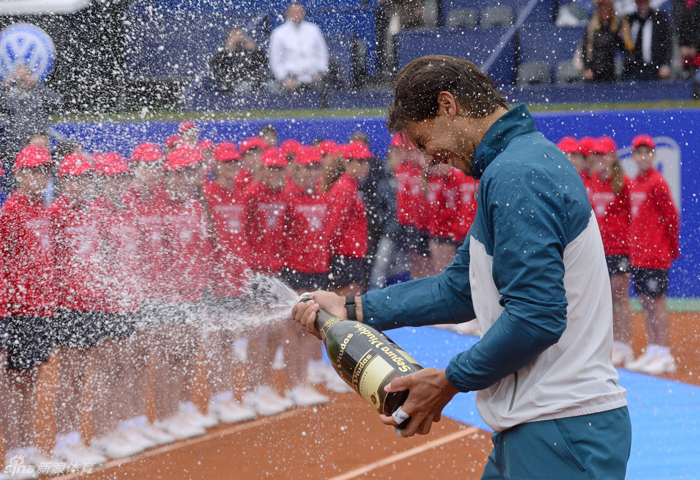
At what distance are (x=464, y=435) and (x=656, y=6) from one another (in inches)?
311

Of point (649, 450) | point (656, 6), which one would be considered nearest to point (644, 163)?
point (649, 450)

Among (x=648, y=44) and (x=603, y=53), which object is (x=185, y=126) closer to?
(x=603, y=53)

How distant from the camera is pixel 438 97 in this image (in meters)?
2.12

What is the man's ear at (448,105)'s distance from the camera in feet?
6.93

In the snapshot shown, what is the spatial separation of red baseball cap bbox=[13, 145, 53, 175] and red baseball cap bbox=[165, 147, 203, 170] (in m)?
0.94

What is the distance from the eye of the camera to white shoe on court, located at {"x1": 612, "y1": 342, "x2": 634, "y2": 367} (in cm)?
680

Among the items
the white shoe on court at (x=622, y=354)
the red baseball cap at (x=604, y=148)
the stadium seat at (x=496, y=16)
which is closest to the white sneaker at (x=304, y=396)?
the white shoe on court at (x=622, y=354)

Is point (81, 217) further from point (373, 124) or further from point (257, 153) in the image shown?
point (373, 124)

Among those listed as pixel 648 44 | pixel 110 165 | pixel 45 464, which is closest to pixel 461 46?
pixel 648 44

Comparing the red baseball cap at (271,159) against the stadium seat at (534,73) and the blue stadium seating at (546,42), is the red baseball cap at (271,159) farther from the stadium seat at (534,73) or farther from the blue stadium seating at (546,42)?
the blue stadium seating at (546,42)

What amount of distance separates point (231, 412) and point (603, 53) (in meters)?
7.27

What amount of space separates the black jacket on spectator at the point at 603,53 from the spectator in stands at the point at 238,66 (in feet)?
14.8

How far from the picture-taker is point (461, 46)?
1095 centimetres

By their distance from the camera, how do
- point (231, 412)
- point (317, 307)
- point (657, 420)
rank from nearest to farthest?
point (317, 307) < point (657, 420) < point (231, 412)
